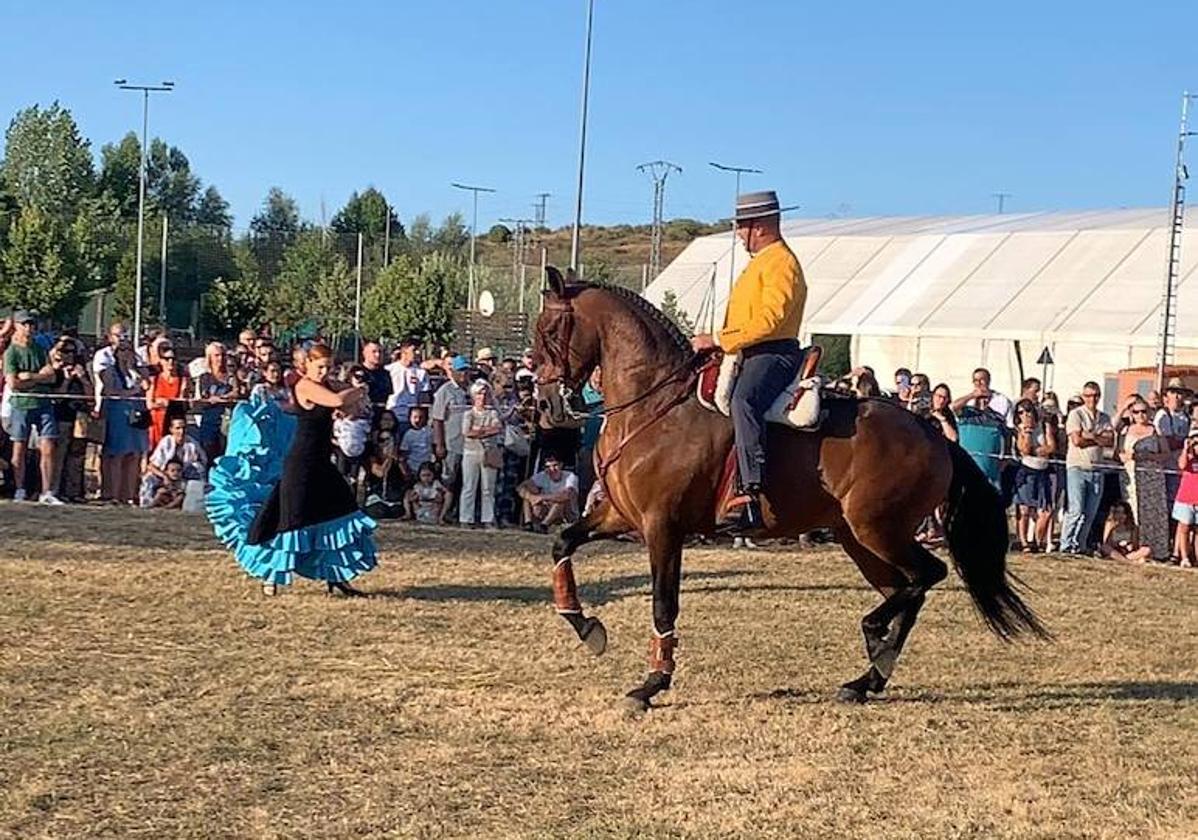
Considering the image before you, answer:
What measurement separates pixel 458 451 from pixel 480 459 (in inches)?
13.0

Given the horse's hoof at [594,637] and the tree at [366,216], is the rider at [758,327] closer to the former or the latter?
the horse's hoof at [594,637]

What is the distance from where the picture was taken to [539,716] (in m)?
7.50

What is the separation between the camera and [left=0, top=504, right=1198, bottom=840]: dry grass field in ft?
19.6

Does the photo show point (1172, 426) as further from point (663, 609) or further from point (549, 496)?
point (663, 609)

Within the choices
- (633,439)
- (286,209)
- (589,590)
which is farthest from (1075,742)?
(286,209)

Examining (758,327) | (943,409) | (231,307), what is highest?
(231,307)

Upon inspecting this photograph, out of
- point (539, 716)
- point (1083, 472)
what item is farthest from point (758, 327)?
point (1083, 472)

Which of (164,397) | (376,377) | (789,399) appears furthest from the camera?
(376,377)

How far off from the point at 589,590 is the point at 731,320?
419cm

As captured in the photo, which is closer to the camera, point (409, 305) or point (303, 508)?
point (303, 508)

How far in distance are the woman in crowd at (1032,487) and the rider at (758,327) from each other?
9.03m

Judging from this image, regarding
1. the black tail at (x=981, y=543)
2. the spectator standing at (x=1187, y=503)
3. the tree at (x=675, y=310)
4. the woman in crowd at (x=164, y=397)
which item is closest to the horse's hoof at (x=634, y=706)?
the black tail at (x=981, y=543)

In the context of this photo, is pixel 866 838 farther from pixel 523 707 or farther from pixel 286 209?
pixel 286 209

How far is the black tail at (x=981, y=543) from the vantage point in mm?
8445
